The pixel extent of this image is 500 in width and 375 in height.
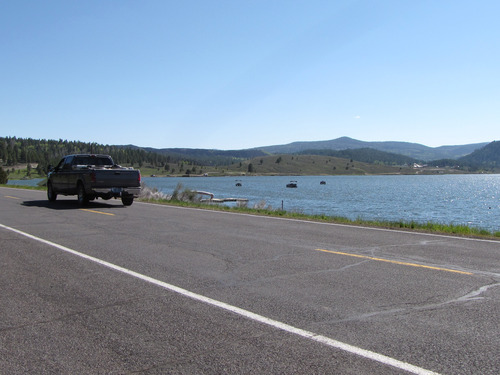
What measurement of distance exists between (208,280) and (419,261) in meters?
3.80

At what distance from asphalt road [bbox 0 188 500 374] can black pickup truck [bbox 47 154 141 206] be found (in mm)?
8949

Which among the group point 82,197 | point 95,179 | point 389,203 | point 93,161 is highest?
point 93,161

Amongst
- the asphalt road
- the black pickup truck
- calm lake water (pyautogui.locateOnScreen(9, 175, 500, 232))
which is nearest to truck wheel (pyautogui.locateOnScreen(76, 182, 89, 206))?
the black pickup truck

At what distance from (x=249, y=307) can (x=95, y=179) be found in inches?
590

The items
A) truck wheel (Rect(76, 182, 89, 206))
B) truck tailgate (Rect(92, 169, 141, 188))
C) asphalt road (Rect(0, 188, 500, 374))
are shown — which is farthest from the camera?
truck wheel (Rect(76, 182, 89, 206))

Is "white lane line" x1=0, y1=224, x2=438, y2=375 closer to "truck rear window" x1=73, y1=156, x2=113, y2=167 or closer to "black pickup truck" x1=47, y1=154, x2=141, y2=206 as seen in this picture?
"black pickup truck" x1=47, y1=154, x2=141, y2=206

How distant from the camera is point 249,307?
5.03m

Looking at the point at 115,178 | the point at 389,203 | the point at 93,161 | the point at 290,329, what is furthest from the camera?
the point at 389,203

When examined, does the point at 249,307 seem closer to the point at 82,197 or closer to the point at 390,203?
the point at 82,197

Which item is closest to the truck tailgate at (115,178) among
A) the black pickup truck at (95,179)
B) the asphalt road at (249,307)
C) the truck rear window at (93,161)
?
the black pickup truck at (95,179)

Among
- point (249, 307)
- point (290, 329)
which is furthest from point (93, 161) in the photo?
point (290, 329)

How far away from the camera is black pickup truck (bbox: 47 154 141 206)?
60.7ft

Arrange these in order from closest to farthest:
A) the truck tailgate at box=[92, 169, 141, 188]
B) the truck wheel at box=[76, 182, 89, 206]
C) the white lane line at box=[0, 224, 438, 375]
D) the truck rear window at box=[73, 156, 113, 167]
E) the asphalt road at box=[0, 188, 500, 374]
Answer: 1. the white lane line at box=[0, 224, 438, 375]
2. the asphalt road at box=[0, 188, 500, 374]
3. the truck tailgate at box=[92, 169, 141, 188]
4. the truck wheel at box=[76, 182, 89, 206]
5. the truck rear window at box=[73, 156, 113, 167]

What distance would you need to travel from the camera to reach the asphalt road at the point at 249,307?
3.66m
